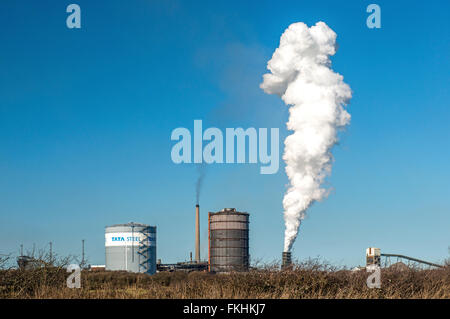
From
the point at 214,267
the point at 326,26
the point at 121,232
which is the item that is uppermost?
the point at 326,26

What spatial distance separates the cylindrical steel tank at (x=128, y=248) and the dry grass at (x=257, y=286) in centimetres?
3984

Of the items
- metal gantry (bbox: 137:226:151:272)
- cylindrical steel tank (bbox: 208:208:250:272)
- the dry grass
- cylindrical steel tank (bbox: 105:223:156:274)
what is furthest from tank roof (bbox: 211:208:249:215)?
the dry grass

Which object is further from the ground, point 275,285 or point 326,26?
point 326,26

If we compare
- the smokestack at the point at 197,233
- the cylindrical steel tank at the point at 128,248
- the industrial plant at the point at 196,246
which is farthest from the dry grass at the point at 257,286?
the smokestack at the point at 197,233

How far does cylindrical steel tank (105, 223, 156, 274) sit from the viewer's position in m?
64.1

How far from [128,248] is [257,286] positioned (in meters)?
43.5

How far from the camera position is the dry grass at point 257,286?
20906 mm

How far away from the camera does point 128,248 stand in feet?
211
